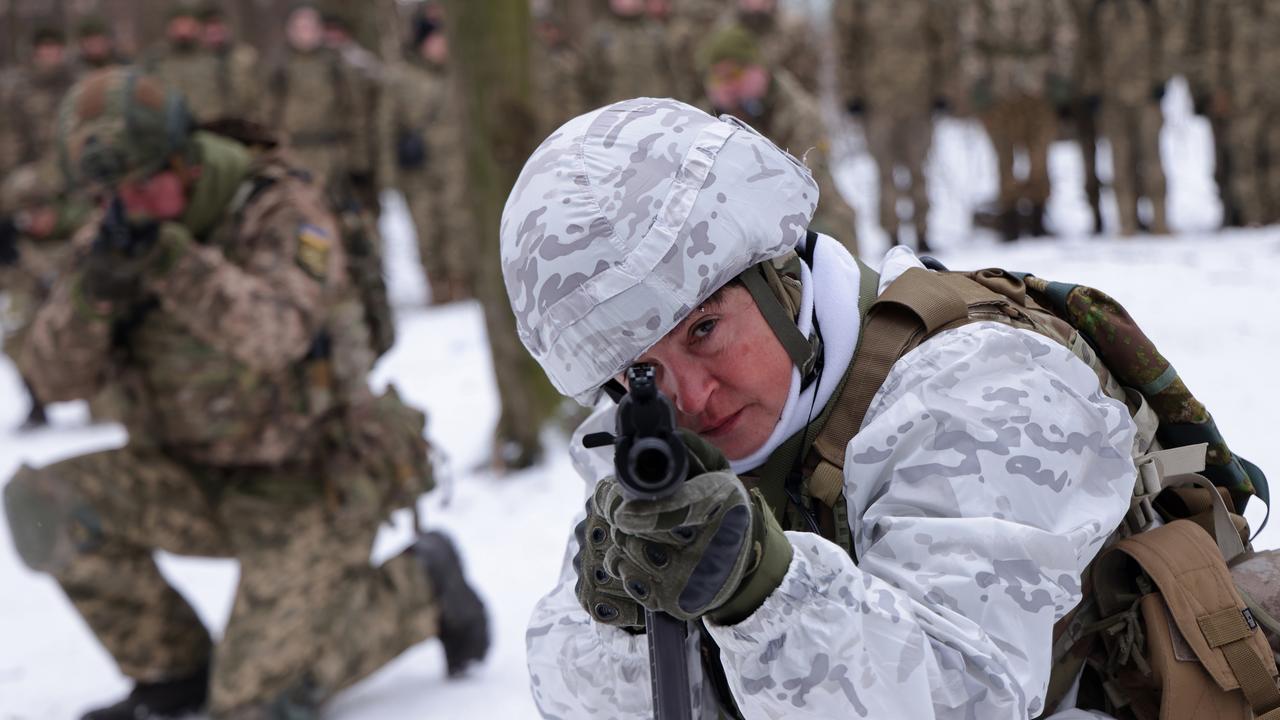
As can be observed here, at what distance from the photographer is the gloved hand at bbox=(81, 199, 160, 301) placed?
3281 mm

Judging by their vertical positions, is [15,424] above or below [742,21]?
below

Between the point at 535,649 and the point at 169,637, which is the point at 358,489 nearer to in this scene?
the point at 169,637

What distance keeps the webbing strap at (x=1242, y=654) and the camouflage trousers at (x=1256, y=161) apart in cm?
694

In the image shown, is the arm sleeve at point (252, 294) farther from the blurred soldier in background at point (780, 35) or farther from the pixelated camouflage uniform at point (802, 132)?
the blurred soldier in background at point (780, 35)

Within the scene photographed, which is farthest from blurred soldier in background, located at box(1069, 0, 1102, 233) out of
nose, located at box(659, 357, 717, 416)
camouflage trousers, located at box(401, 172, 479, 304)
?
nose, located at box(659, 357, 717, 416)

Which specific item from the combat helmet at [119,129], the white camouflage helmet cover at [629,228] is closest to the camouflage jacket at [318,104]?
the combat helmet at [119,129]

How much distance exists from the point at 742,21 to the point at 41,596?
489 centimetres

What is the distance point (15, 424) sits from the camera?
7723 mm

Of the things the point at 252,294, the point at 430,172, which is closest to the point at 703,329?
the point at 252,294

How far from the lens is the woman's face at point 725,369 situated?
5.15 ft

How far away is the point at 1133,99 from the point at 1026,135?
0.86m

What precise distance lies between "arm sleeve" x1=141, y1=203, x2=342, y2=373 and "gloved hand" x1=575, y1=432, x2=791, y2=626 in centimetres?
218

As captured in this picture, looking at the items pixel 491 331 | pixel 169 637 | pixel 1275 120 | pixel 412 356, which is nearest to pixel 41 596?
pixel 169 637

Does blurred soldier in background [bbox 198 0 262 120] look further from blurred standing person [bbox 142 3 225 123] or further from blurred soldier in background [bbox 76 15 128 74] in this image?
blurred soldier in background [bbox 76 15 128 74]
